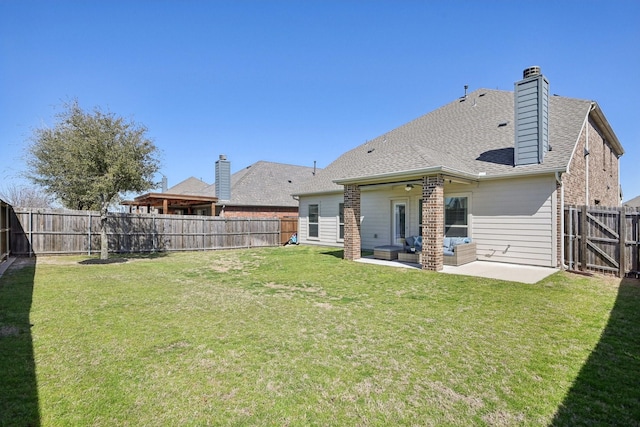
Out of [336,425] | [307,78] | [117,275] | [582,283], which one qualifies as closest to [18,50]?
[117,275]

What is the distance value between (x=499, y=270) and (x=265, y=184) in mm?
17303

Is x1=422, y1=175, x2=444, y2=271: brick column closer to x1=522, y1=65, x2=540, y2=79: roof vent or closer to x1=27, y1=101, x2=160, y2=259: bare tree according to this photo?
x1=522, y1=65, x2=540, y2=79: roof vent

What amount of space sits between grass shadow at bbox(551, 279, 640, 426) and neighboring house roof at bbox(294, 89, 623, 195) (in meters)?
5.27

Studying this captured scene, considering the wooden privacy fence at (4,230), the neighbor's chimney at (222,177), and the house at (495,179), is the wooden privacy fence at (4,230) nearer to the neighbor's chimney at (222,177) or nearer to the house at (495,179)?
the neighbor's chimney at (222,177)

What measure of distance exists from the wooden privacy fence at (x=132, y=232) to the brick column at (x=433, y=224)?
441 inches

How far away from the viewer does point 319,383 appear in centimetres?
292

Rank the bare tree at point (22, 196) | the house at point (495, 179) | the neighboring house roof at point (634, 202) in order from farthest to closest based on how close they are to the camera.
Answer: the neighboring house roof at point (634, 202), the bare tree at point (22, 196), the house at point (495, 179)

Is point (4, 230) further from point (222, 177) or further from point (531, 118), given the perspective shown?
point (531, 118)

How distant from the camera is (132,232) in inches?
562

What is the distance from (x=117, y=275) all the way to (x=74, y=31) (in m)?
7.72

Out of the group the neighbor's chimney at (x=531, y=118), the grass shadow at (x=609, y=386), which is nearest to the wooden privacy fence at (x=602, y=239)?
the neighbor's chimney at (x=531, y=118)

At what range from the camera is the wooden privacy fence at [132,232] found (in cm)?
1227

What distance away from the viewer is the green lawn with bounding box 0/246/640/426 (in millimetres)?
2504

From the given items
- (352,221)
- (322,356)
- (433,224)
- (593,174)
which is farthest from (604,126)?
(322,356)
